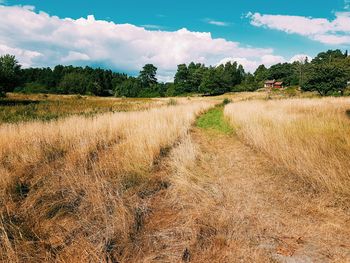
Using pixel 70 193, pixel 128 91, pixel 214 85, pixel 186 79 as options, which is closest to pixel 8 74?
pixel 70 193

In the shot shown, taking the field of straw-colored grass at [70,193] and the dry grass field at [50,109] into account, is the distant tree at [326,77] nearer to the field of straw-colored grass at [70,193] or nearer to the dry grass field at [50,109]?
the dry grass field at [50,109]

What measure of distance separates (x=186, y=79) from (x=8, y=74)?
66.4 meters

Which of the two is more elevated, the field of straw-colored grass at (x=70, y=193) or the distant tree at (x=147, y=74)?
the distant tree at (x=147, y=74)

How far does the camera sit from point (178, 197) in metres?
4.28

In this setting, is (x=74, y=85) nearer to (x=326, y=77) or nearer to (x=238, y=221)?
(x=326, y=77)

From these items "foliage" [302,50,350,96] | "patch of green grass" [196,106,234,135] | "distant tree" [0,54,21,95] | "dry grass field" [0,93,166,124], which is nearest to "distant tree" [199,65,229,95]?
"foliage" [302,50,350,96]

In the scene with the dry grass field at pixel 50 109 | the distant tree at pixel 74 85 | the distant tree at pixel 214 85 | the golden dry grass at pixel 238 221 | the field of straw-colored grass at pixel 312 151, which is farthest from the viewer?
the distant tree at pixel 74 85

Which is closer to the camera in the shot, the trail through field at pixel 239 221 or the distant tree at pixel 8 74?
the trail through field at pixel 239 221

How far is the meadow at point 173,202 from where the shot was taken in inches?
112

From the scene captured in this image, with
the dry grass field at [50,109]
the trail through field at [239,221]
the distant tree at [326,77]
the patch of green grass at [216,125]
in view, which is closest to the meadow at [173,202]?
the trail through field at [239,221]

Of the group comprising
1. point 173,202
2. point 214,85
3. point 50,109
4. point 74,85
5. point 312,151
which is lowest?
point 173,202

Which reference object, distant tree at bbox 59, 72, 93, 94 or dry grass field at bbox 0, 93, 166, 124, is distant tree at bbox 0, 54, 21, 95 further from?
distant tree at bbox 59, 72, 93, 94

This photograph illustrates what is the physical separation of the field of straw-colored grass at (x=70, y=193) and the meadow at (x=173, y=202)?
0.02 m

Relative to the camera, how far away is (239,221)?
11.2 feet
